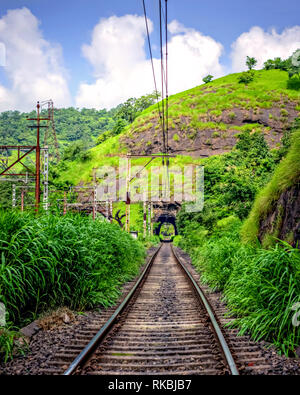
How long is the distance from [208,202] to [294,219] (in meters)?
11.7

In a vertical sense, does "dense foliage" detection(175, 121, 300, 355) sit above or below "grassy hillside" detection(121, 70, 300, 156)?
below

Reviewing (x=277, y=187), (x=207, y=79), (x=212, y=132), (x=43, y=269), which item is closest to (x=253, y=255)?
(x=277, y=187)

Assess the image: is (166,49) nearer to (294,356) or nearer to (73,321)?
(73,321)

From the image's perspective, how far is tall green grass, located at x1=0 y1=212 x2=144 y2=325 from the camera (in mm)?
4777

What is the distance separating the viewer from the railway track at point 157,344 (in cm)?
369

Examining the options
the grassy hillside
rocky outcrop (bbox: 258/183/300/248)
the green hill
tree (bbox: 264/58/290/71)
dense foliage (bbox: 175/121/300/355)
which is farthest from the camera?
tree (bbox: 264/58/290/71)

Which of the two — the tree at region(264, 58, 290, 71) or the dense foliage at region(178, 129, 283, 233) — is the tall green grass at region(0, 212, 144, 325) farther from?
the tree at region(264, 58, 290, 71)

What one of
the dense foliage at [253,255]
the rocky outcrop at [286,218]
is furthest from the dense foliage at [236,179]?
the rocky outcrop at [286,218]

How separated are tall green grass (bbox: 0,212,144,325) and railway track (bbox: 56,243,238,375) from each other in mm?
843

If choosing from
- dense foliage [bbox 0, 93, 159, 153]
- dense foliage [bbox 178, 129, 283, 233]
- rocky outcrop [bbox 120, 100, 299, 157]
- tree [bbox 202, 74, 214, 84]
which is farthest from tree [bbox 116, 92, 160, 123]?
dense foliage [bbox 178, 129, 283, 233]

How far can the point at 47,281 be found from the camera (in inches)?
217

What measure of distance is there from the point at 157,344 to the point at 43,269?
2208 mm

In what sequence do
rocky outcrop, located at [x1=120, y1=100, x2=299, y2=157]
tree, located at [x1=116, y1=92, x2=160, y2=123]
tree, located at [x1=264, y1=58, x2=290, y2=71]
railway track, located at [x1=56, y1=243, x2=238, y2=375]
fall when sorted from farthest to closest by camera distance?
1. tree, located at [x1=116, y1=92, x2=160, y2=123]
2. tree, located at [x1=264, y1=58, x2=290, y2=71]
3. rocky outcrop, located at [x1=120, y1=100, x2=299, y2=157]
4. railway track, located at [x1=56, y1=243, x2=238, y2=375]
